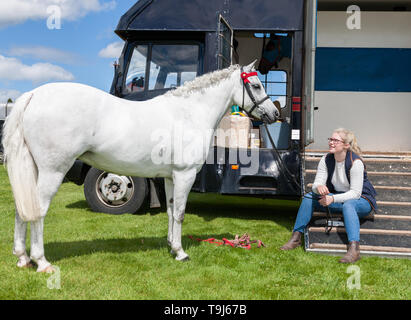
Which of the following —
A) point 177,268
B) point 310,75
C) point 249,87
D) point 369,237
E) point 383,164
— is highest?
point 310,75

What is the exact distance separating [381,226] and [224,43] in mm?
2948

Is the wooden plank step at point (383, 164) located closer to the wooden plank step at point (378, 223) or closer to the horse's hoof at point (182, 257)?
the wooden plank step at point (378, 223)

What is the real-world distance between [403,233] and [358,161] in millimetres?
906

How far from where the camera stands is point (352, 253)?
3.53 m

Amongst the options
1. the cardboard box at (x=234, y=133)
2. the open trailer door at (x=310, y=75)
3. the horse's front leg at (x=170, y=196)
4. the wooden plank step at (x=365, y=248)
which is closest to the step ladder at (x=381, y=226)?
the wooden plank step at (x=365, y=248)

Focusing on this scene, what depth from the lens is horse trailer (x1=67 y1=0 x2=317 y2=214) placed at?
500cm

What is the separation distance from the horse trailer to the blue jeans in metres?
0.92

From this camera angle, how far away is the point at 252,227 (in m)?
5.00

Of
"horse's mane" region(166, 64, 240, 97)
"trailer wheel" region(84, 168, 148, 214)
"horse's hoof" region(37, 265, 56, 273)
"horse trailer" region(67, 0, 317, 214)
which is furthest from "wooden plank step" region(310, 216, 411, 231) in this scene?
"horse's hoof" region(37, 265, 56, 273)

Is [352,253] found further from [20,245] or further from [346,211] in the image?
[20,245]

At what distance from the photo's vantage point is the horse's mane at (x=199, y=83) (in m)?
3.56

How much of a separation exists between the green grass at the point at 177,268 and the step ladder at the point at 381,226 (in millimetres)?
132

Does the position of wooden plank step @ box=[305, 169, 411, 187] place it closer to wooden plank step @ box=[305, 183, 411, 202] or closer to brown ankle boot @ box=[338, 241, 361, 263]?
wooden plank step @ box=[305, 183, 411, 202]

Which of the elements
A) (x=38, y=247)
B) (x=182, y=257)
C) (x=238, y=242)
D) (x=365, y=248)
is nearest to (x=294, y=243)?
(x=238, y=242)
